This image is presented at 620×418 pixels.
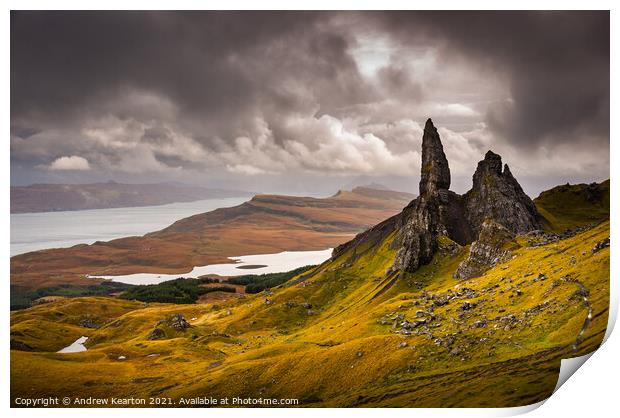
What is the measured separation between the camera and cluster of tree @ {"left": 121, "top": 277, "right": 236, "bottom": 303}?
17121cm

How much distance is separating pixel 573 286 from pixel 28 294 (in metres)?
169

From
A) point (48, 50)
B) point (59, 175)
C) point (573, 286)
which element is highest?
point (48, 50)

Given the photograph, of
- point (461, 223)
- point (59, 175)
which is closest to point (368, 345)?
point (59, 175)

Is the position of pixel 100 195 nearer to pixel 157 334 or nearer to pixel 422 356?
pixel 157 334

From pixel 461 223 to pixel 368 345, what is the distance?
62.0 meters

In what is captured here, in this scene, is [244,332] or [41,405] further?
[244,332]

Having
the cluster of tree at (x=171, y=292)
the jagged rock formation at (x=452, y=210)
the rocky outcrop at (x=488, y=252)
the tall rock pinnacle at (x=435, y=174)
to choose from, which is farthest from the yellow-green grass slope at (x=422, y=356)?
the cluster of tree at (x=171, y=292)

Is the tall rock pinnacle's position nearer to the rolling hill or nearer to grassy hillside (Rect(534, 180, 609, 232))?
the rolling hill
